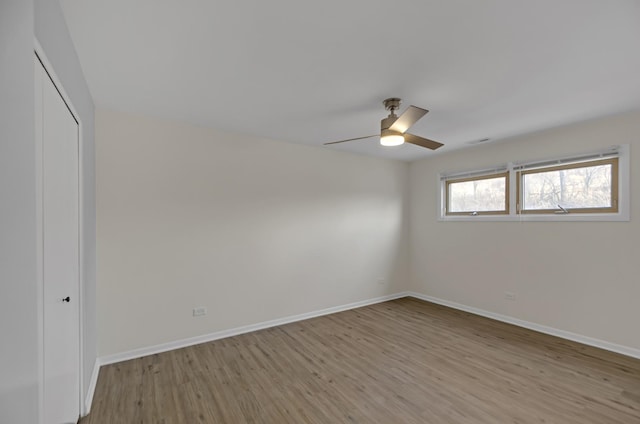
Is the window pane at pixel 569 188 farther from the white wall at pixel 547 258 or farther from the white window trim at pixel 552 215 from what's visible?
the white wall at pixel 547 258

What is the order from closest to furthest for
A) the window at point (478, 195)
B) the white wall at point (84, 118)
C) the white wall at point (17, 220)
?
the white wall at point (17, 220), the white wall at point (84, 118), the window at point (478, 195)

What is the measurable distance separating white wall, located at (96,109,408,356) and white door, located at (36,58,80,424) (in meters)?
0.93

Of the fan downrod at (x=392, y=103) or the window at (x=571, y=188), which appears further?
the window at (x=571, y=188)

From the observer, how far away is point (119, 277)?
276 cm

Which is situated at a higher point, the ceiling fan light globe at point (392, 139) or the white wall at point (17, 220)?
the ceiling fan light globe at point (392, 139)

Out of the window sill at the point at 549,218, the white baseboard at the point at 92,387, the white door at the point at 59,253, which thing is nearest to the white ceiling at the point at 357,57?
the white door at the point at 59,253

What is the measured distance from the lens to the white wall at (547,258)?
114 inches

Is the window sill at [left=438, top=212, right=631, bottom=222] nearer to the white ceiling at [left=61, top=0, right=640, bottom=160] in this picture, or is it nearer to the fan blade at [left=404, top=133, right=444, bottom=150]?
the white ceiling at [left=61, top=0, right=640, bottom=160]

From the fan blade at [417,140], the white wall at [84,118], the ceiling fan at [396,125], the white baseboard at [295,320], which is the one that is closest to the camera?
the white wall at [84,118]

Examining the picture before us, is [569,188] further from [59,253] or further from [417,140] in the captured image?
[59,253]

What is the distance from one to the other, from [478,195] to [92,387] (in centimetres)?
496

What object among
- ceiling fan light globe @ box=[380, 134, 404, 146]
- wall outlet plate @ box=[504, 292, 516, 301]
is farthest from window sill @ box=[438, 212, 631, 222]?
ceiling fan light globe @ box=[380, 134, 404, 146]

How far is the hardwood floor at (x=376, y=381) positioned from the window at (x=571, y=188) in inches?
60.1

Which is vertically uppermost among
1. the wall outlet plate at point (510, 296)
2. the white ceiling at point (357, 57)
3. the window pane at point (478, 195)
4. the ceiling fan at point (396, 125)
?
the white ceiling at point (357, 57)
